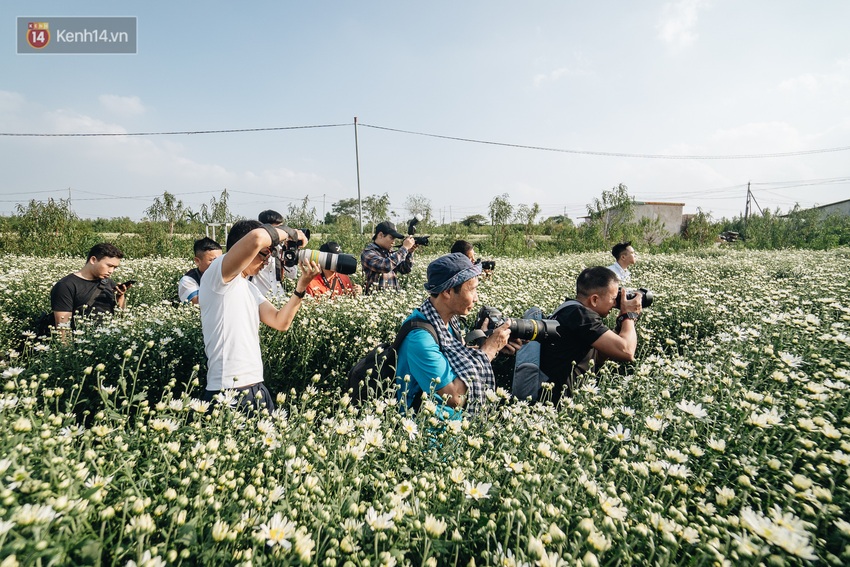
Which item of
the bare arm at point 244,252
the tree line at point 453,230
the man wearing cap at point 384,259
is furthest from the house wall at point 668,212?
the bare arm at point 244,252

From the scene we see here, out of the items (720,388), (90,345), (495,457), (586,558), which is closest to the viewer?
(586,558)

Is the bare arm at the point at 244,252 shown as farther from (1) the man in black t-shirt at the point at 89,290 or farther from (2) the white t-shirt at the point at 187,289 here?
(1) the man in black t-shirt at the point at 89,290

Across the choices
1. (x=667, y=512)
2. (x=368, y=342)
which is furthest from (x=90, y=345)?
(x=667, y=512)

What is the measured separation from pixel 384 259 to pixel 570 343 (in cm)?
336

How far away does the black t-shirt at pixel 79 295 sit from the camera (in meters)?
4.38

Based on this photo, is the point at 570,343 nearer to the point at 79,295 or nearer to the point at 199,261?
the point at 199,261

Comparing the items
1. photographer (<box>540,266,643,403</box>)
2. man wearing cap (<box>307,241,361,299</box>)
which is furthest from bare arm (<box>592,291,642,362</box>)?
man wearing cap (<box>307,241,361,299</box>)

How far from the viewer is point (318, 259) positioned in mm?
2762

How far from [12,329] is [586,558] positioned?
7500 millimetres

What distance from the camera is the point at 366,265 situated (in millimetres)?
Result: 5996

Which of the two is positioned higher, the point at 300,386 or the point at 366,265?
the point at 366,265

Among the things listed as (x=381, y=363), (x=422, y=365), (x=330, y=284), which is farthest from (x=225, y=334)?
(x=330, y=284)

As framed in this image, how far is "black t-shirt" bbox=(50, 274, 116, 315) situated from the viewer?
4.38 meters

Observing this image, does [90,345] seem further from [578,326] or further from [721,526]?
[721,526]
